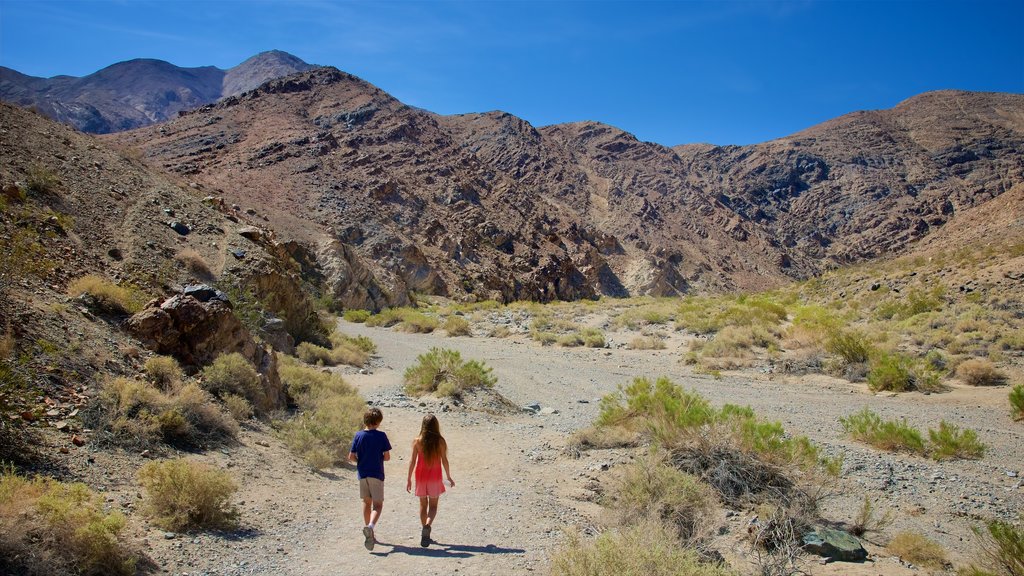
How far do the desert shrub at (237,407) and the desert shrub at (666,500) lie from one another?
5139 mm

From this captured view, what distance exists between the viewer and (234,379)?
8.20 metres

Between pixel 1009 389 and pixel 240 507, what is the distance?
44.4 feet

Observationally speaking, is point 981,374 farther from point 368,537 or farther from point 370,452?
point 368,537

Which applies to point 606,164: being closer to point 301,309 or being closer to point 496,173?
point 496,173

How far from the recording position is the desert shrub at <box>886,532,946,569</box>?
4.72m

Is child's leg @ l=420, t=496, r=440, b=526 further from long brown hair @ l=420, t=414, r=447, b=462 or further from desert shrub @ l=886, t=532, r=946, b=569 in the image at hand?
desert shrub @ l=886, t=532, r=946, b=569

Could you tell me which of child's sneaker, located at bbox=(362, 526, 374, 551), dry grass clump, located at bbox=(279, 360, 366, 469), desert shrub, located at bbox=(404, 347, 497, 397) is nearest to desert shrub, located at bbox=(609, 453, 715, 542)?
child's sneaker, located at bbox=(362, 526, 374, 551)

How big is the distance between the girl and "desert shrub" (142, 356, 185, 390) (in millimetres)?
3729

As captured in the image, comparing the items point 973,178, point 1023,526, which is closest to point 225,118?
point 1023,526

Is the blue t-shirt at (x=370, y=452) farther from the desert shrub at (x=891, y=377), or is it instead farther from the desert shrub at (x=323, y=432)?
the desert shrub at (x=891, y=377)

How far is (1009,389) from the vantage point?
11016 millimetres

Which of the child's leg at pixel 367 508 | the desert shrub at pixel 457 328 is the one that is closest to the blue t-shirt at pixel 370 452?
the child's leg at pixel 367 508

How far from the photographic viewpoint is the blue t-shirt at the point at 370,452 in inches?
211

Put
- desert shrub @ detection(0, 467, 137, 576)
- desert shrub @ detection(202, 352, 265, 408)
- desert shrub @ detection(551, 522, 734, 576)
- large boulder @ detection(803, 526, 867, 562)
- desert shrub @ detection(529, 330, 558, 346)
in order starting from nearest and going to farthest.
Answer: desert shrub @ detection(0, 467, 137, 576) → desert shrub @ detection(551, 522, 734, 576) → large boulder @ detection(803, 526, 867, 562) → desert shrub @ detection(202, 352, 265, 408) → desert shrub @ detection(529, 330, 558, 346)
